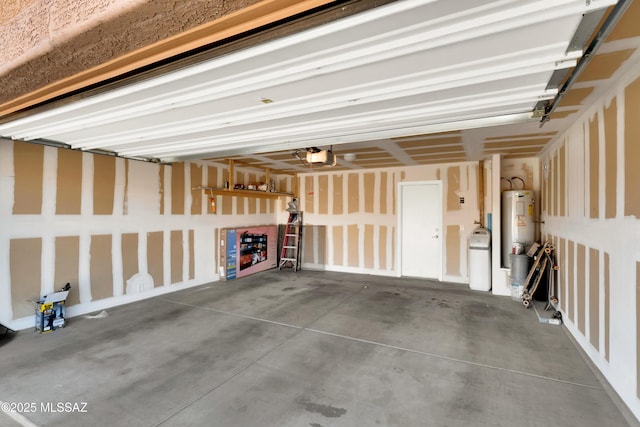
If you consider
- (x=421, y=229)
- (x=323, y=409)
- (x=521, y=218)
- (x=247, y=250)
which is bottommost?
(x=323, y=409)

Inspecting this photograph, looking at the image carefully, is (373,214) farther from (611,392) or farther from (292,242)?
(611,392)

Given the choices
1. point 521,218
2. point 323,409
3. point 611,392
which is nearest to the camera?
point 323,409

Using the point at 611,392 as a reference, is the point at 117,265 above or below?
above

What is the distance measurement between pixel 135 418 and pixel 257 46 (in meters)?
2.40

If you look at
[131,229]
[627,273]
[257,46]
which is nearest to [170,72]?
[257,46]

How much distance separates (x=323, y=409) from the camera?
1.95m

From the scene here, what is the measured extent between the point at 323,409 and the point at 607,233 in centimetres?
260

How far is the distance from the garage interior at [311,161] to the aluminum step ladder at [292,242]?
1.69m

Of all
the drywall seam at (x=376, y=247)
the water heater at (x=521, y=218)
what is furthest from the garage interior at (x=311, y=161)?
the drywall seam at (x=376, y=247)

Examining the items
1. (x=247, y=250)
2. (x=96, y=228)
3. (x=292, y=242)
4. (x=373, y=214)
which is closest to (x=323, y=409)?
(x=96, y=228)

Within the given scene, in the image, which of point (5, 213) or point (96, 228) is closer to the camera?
point (5, 213)

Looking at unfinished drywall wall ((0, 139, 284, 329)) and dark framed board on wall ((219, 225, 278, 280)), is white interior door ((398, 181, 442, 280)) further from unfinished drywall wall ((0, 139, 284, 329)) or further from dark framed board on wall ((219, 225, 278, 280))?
unfinished drywall wall ((0, 139, 284, 329))

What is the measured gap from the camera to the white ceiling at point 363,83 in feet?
3.92

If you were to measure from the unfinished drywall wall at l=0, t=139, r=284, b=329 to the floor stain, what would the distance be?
3577 mm
